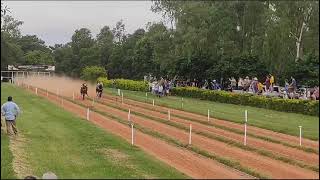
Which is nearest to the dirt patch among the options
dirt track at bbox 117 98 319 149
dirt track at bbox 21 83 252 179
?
dirt track at bbox 21 83 252 179

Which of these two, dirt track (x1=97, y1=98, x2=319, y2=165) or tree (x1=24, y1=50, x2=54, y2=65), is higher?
tree (x1=24, y1=50, x2=54, y2=65)

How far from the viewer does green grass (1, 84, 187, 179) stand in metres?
15.1

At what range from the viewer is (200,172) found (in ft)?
57.5

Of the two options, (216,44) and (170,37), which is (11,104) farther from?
(170,37)

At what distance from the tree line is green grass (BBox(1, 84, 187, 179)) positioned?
2324 mm

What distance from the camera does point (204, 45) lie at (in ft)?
180

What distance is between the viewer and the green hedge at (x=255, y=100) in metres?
26.2

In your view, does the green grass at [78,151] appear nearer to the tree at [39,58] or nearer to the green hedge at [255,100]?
the tree at [39,58]

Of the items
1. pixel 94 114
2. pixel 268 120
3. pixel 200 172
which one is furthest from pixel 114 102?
pixel 200 172

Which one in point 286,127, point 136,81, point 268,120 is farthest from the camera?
point 136,81

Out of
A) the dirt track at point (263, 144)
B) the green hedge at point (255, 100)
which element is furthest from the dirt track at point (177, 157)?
the green hedge at point (255, 100)

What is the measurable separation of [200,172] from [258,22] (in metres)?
9.68

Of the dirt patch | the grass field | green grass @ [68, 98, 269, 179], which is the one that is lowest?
green grass @ [68, 98, 269, 179]

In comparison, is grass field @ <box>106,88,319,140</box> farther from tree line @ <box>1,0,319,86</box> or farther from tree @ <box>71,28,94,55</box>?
tree @ <box>71,28,94,55</box>
